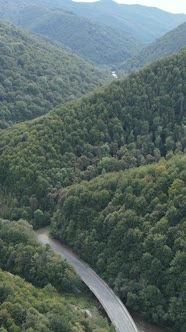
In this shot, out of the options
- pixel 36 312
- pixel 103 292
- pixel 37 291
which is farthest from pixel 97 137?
pixel 36 312

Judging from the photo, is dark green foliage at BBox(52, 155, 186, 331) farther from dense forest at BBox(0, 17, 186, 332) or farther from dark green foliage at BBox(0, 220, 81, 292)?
dark green foliage at BBox(0, 220, 81, 292)

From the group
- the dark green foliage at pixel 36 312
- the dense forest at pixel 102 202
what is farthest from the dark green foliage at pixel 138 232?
the dark green foliage at pixel 36 312

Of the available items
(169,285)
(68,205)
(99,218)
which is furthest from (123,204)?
(169,285)

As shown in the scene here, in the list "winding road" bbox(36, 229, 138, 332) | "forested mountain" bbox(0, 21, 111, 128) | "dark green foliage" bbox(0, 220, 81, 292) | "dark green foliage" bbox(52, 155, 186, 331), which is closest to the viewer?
"winding road" bbox(36, 229, 138, 332)

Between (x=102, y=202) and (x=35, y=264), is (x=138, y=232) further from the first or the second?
(x=35, y=264)

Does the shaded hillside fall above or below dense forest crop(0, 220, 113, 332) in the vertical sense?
above

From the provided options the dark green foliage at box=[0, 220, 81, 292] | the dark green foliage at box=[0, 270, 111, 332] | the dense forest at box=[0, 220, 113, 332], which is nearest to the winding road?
the dense forest at box=[0, 220, 113, 332]
